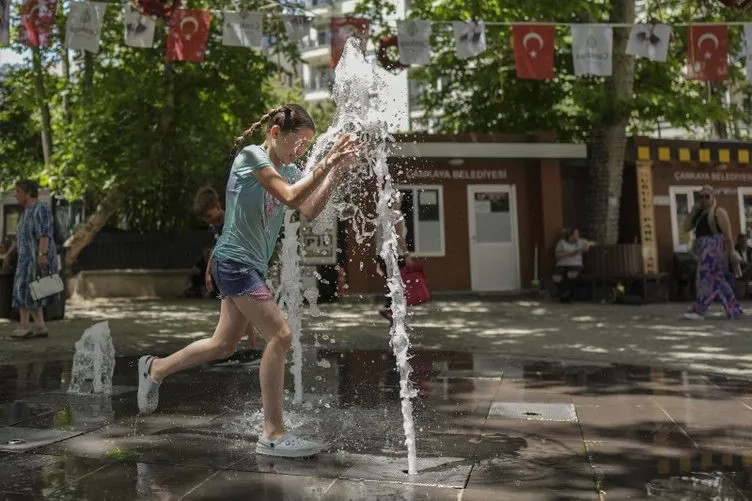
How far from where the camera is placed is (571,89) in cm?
1688

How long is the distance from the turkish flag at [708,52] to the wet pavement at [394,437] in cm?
838

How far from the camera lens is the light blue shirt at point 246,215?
3818 millimetres

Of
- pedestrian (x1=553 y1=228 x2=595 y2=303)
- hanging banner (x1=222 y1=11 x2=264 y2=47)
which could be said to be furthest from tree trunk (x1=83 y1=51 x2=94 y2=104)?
pedestrian (x1=553 y1=228 x2=595 y2=303)

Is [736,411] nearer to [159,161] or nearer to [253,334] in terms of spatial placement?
[253,334]

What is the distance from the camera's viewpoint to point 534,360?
7.75 m

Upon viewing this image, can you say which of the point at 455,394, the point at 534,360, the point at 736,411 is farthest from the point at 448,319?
the point at 736,411

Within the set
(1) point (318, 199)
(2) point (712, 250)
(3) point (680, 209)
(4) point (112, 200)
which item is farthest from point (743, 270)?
(1) point (318, 199)

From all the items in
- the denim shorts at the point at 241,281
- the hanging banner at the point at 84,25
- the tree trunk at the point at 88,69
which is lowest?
the denim shorts at the point at 241,281

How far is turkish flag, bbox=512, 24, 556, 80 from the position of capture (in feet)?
43.1

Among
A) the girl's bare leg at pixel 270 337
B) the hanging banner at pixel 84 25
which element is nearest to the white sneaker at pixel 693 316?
the girl's bare leg at pixel 270 337

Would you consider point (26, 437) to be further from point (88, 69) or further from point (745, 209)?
point (745, 209)

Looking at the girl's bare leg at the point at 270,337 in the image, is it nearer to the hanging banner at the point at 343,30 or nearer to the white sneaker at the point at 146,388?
the white sneaker at the point at 146,388

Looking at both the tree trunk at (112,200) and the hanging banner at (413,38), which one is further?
the tree trunk at (112,200)

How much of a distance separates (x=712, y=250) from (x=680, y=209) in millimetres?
8252
